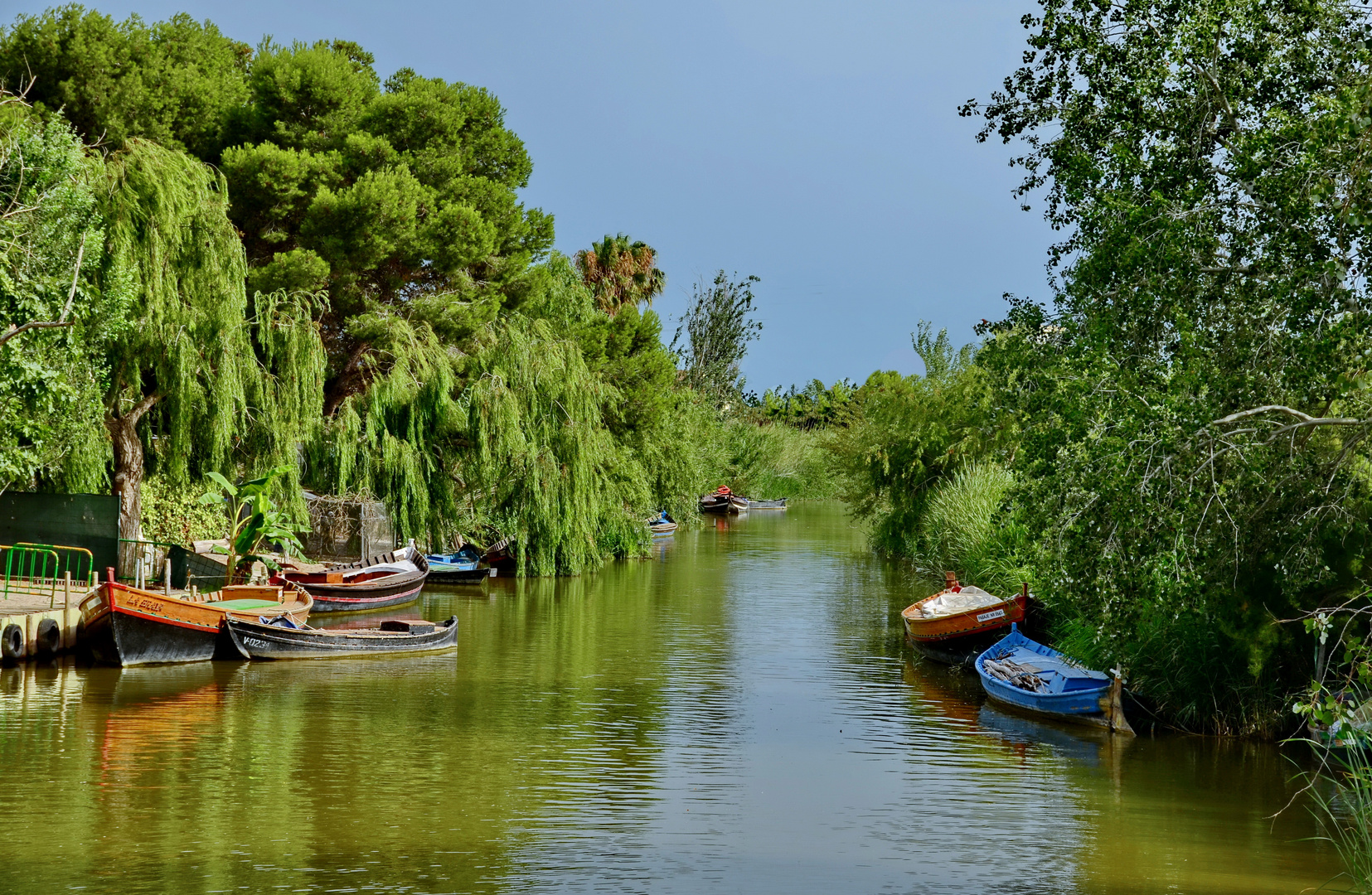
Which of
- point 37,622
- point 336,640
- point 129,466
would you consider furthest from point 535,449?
point 37,622

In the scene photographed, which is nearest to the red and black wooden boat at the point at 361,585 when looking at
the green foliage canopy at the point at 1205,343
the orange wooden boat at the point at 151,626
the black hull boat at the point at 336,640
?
the black hull boat at the point at 336,640

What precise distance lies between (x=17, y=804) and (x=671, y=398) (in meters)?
34.0

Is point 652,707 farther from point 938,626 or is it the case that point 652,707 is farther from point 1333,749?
point 1333,749

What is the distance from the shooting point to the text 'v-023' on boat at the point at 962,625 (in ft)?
71.1

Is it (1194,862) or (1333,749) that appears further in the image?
(1333,749)

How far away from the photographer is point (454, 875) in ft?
34.4

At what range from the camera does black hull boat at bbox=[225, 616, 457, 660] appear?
66.4 feet

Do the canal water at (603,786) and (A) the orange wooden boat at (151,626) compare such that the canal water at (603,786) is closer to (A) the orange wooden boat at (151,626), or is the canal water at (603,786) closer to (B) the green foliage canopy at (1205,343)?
(A) the orange wooden boat at (151,626)

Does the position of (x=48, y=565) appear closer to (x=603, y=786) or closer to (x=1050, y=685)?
(x=603, y=786)

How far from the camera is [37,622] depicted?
19188mm

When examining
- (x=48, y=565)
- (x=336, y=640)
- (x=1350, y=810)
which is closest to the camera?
Result: (x=1350, y=810)

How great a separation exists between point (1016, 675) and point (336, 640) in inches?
440

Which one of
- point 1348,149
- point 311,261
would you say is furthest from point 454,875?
point 311,261

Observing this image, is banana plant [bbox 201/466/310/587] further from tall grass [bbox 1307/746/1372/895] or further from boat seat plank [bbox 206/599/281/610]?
tall grass [bbox 1307/746/1372/895]
